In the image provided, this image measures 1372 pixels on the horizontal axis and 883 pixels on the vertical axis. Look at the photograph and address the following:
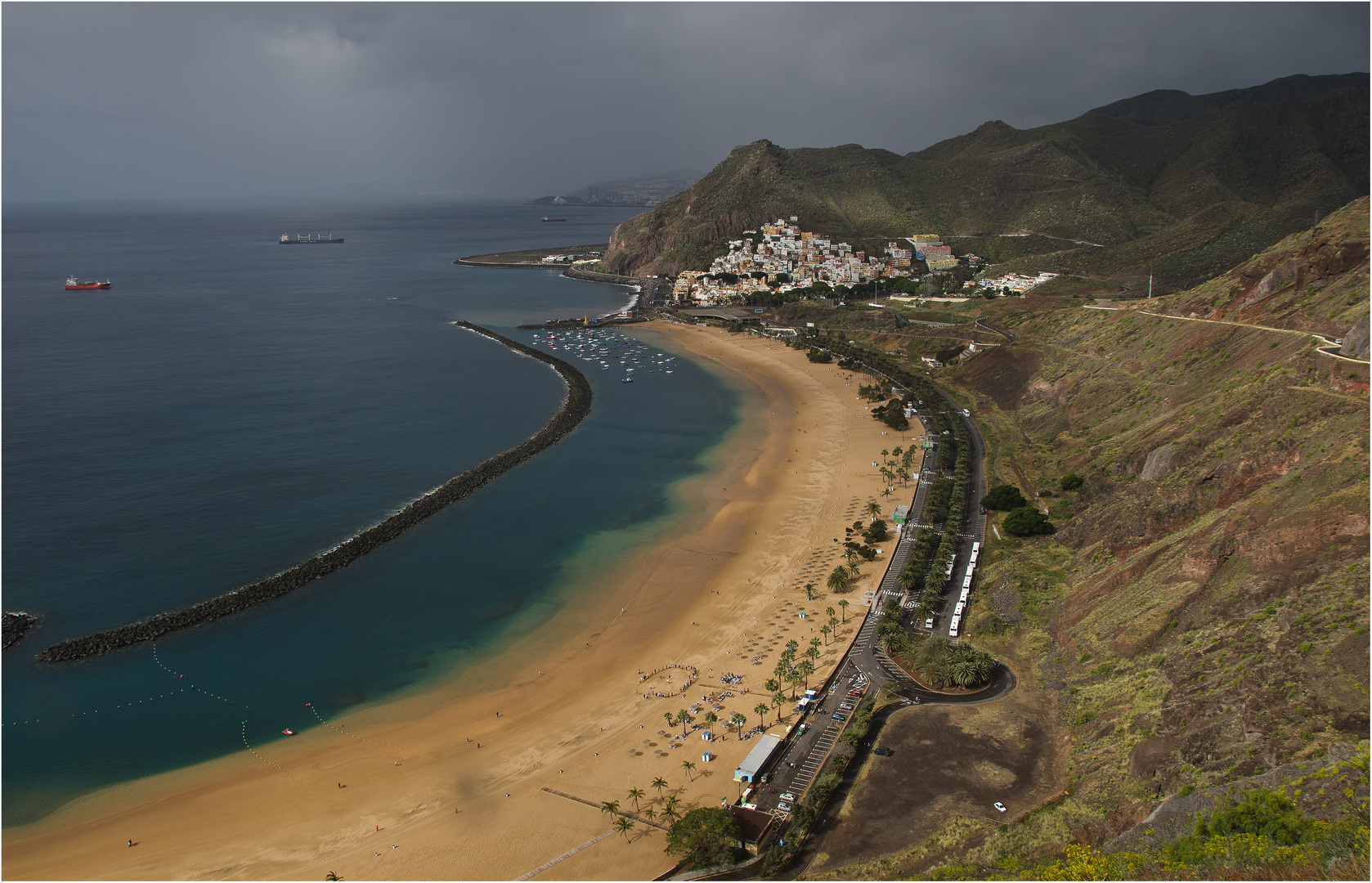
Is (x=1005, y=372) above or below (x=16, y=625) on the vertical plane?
above

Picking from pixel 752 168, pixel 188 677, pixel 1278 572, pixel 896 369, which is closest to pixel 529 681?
pixel 188 677

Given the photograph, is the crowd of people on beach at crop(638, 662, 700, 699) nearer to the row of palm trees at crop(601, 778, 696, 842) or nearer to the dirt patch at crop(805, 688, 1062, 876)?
the row of palm trees at crop(601, 778, 696, 842)

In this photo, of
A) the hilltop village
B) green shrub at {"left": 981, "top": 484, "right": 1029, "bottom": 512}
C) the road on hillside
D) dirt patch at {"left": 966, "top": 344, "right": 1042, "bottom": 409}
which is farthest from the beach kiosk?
the hilltop village

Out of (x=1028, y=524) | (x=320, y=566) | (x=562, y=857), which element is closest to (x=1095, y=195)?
(x=1028, y=524)

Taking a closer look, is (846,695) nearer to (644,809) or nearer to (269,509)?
(644,809)

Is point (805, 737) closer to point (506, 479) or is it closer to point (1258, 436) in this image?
point (1258, 436)

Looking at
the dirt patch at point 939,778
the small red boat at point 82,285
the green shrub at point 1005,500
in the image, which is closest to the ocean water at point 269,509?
the dirt patch at point 939,778
